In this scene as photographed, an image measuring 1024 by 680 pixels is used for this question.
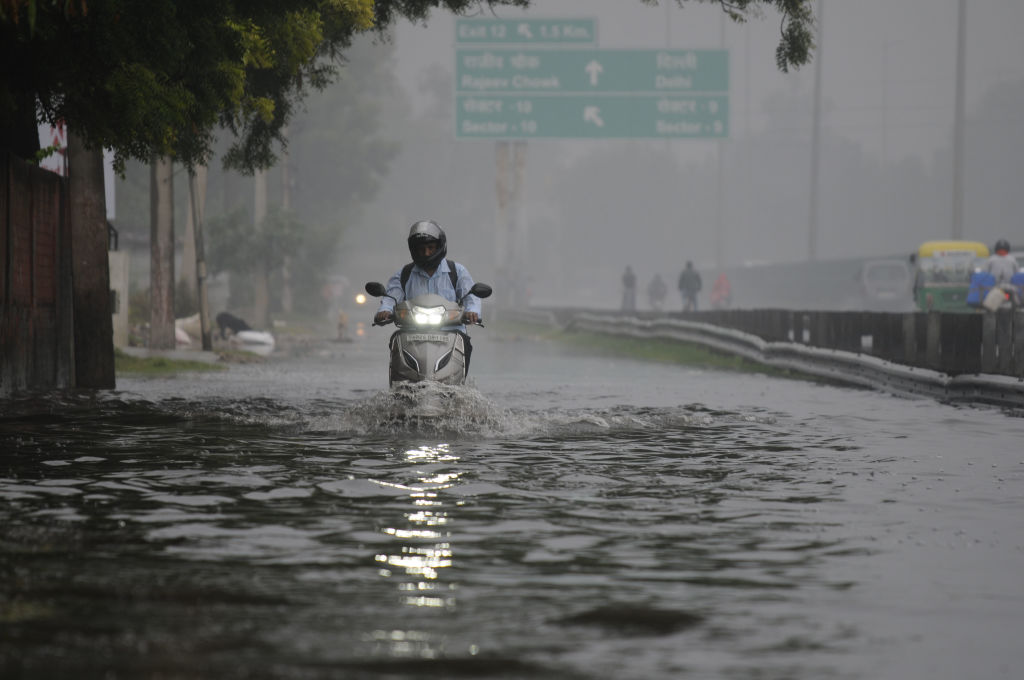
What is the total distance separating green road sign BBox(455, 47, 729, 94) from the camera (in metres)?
50.9

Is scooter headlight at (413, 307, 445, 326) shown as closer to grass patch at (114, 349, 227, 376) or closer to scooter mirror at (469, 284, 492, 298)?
scooter mirror at (469, 284, 492, 298)

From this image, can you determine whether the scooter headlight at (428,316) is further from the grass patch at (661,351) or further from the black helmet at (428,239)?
the grass patch at (661,351)

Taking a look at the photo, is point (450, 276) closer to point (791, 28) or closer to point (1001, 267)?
point (791, 28)

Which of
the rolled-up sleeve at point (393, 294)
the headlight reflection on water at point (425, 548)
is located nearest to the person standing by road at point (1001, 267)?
the rolled-up sleeve at point (393, 294)

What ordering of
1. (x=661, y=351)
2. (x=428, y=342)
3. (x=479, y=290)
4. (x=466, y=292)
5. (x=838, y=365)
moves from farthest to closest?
(x=661, y=351) < (x=838, y=365) < (x=466, y=292) < (x=479, y=290) < (x=428, y=342)

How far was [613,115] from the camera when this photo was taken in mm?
51094

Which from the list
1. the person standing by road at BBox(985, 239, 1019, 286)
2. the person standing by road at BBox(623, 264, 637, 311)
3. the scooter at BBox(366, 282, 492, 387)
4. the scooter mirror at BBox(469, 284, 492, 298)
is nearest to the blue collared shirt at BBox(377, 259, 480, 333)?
the scooter mirror at BBox(469, 284, 492, 298)

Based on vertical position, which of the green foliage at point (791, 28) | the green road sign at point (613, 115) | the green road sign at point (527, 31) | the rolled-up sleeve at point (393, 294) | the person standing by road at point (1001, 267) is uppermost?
the green road sign at point (527, 31)

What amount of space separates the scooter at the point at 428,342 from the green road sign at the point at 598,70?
38005 mm

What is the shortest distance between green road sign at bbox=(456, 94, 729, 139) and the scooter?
124ft

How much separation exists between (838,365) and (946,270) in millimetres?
17624

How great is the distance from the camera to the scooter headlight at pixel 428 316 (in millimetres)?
13609

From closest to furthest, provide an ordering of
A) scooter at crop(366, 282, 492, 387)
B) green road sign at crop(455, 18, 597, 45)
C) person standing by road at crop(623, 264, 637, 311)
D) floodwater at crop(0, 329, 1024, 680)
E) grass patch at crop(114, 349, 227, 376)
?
1. floodwater at crop(0, 329, 1024, 680)
2. scooter at crop(366, 282, 492, 387)
3. grass patch at crop(114, 349, 227, 376)
4. green road sign at crop(455, 18, 597, 45)
5. person standing by road at crop(623, 264, 637, 311)

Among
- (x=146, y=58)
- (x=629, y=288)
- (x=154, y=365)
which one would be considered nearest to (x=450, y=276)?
(x=146, y=58)
